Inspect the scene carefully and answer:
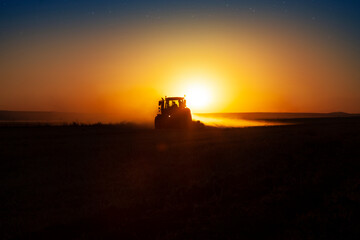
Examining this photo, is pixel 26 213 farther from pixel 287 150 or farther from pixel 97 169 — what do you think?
pixel 287 150

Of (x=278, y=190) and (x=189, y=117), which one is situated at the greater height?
(x=189, y=117)

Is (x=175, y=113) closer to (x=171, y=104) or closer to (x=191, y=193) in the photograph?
(x=171, y=104)

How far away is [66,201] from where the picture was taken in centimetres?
978

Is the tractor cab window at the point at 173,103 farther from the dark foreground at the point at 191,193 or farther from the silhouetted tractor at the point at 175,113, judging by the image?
the dark foreground at the point at 191,193

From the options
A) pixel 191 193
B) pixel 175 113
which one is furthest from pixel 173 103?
pixel 191 193

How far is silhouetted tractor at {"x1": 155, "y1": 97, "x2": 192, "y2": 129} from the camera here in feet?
97.2

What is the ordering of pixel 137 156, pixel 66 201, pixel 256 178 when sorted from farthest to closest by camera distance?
pixel 137 156 < pixel 256 178 < pixel 66 201

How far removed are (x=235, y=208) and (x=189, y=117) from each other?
21.6 meters

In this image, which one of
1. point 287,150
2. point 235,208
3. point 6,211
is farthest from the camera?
point 287,150

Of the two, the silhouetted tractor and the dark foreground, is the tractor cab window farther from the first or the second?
the dark foreground

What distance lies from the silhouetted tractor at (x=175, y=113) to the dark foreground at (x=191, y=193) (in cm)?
1404

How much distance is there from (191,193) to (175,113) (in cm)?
1996

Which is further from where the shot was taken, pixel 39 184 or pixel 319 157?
pixel 319 157

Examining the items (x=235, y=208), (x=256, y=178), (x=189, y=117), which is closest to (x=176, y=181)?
(x=256, y=178)
